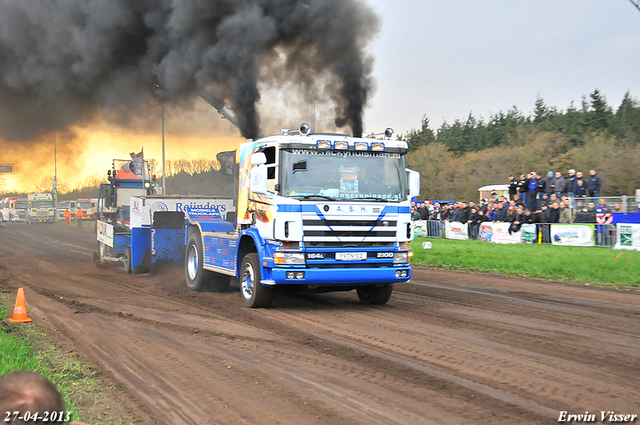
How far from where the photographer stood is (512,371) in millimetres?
5418

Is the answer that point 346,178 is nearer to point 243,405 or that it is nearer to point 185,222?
point 243,405

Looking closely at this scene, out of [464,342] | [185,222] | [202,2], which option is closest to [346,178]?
[464,342]

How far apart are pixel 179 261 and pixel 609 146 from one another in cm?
3328

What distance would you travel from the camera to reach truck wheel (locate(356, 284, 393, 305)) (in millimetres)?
9633

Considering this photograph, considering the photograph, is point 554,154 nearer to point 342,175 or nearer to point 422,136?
point 422,136

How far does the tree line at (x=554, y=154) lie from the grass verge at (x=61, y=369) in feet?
107

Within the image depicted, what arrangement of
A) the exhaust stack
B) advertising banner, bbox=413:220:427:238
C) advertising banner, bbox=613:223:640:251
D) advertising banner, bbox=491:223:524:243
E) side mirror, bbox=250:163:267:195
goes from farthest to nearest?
1. advertising banner, bbox=413:220:427:238
2. advertising banner, bbox=491:223:524:243
3. the exhaust stack
4. advertising banner, bbox=613:223:640:251
5. side mirror, bbox=250:163:267:195

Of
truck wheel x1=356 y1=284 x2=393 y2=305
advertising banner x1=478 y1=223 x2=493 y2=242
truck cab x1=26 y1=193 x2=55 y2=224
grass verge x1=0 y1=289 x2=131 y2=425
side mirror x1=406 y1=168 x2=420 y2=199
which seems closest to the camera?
grass verge x1=0 y1=289 x2=131 y2=425

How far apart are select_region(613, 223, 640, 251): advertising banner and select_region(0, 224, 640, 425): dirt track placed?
19.8ft

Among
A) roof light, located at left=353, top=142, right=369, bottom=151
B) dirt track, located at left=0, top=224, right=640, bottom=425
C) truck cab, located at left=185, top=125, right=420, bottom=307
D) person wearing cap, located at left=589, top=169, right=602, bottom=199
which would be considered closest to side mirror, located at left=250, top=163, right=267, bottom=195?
A: truck cab, located at left=185, top=125, right=420, bottom=307

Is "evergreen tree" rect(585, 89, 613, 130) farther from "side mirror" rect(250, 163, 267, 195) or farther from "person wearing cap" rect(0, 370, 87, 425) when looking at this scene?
"person wearing cap" rect(0, 370, 87, 425)

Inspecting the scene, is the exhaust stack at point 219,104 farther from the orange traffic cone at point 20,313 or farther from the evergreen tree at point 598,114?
the evergreen tree at point 598,114

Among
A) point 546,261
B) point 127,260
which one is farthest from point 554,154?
point 127,260

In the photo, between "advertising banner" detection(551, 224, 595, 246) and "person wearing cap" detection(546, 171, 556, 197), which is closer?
"advertising banner" detection(551, 224, 595, 246)
